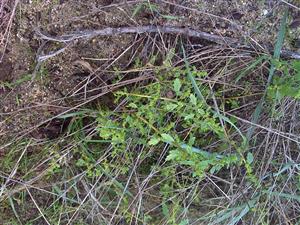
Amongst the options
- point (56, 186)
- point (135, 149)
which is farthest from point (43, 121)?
point (135, 149)

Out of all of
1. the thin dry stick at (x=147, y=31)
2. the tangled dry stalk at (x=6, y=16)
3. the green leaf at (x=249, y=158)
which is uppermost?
the tangled dry stalk at (x=6, y=16)

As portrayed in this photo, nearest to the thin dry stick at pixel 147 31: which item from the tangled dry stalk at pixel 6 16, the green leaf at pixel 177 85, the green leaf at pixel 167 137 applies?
the tangled dry stalk at pixel 6 16

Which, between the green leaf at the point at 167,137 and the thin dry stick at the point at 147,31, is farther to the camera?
the thin dry stick at the point at 147,31

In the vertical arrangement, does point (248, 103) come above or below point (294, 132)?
above

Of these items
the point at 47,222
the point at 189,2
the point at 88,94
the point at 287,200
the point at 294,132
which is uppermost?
the point at 189,2

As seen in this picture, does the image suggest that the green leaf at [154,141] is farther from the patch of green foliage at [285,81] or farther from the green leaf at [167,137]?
the patch of green foliage at [285,81]

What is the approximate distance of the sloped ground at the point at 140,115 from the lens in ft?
5.97

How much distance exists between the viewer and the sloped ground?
1818mm

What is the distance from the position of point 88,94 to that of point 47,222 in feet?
1.84

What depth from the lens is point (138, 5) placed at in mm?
1811

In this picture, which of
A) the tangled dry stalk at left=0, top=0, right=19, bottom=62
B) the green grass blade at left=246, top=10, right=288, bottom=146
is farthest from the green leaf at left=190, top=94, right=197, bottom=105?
the tangled dry stalk at left=0, top=0, right=19, bottom=62

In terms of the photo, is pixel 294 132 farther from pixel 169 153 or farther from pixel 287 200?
pixel 169 153

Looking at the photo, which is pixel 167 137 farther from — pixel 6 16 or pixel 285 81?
pixel 6 16

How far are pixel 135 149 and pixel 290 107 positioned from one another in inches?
26.4
